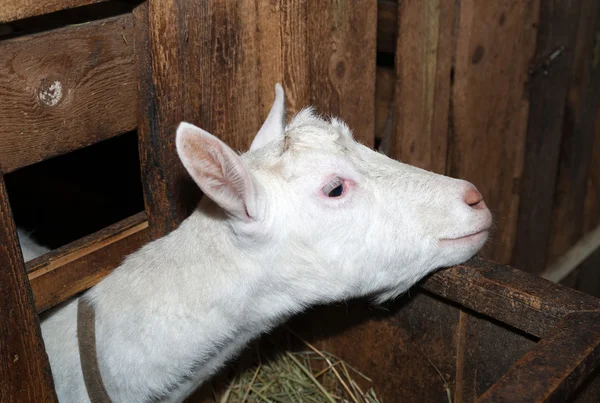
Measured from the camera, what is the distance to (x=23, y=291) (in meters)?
Result: 2.32

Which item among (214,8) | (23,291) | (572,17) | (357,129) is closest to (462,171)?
(357,129)

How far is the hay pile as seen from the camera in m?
3.64

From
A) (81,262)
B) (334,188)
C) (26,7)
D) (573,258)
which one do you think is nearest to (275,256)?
(334,188)

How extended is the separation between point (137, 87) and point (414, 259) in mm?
1283

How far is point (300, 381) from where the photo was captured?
3732 mm

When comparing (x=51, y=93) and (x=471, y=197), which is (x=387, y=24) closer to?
(x=471, y=197)

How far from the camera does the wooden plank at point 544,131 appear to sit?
4.82m

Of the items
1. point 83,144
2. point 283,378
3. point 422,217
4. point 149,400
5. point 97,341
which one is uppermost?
point 83,144

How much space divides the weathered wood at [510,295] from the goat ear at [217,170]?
964mm

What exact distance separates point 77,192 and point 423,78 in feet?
8.38

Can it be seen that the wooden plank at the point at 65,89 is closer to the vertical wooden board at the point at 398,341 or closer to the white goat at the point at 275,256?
the white goat at the point at 275,256

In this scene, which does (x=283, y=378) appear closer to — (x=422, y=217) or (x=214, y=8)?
(x=422, y=217)

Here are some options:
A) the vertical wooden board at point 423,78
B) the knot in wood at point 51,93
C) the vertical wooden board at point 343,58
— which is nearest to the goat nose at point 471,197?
the vertical wooden board at point 343,58

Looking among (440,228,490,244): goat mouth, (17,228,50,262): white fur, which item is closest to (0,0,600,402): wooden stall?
(440,228,490,244): goat mouth
